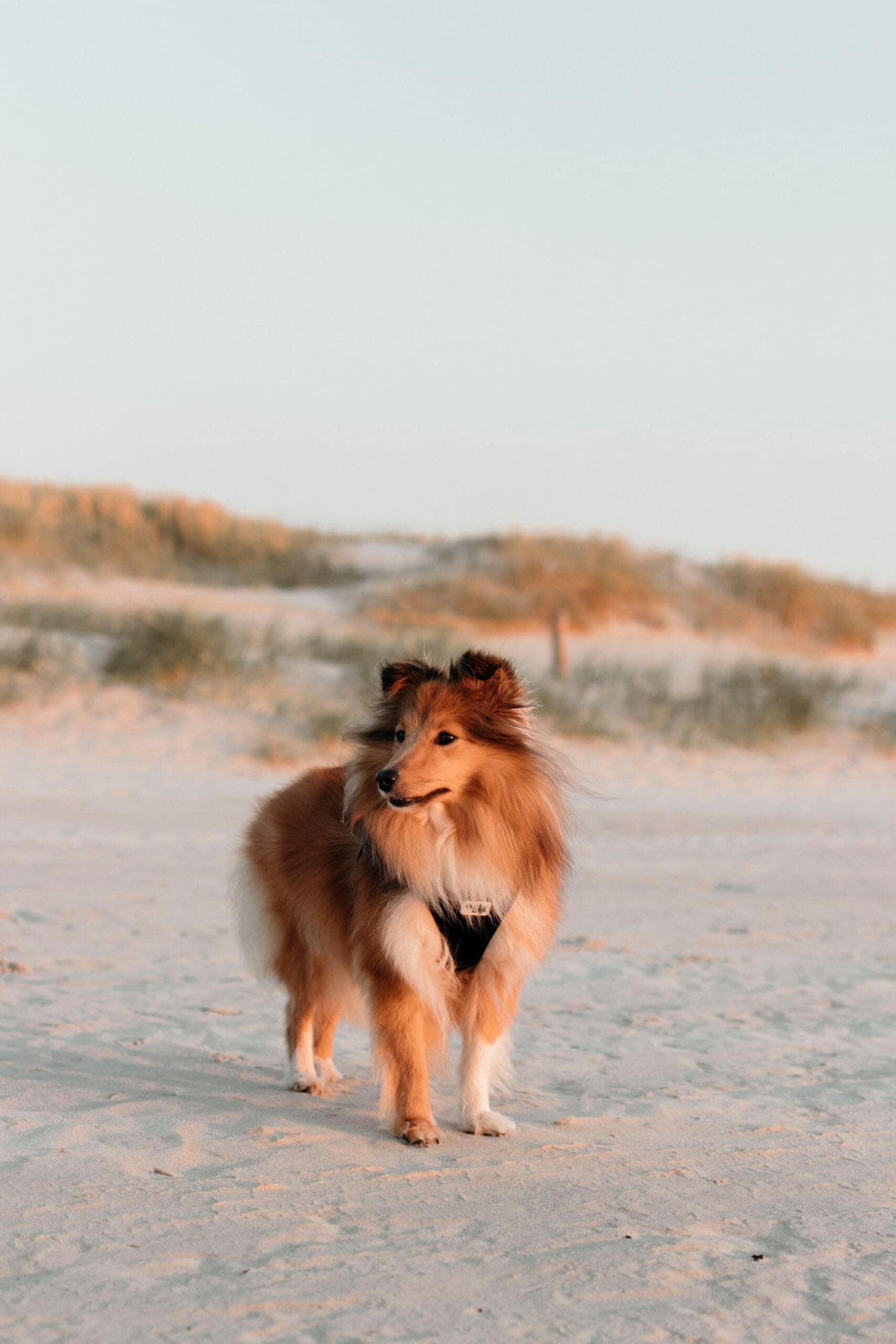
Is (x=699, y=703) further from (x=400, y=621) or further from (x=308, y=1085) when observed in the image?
(x=308, y=1085)

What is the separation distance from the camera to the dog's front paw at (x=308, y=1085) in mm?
4727

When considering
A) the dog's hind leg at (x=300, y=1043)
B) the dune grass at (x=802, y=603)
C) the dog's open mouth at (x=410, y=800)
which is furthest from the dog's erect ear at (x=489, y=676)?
the dune grass at (x=802, y=603)

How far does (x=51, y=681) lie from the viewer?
16469 millimetres

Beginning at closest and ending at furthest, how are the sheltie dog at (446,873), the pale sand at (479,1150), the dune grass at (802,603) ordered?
the pale sand at (479,1150), the sheltie dog at (446,873), the dune grass at (802,603)

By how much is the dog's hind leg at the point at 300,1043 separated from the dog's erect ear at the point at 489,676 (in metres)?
1.41

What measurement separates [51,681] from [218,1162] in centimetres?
1347

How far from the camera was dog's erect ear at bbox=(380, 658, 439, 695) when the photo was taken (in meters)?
4.34

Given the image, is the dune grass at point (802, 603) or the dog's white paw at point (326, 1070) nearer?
the dog's white paw at point (326, 1070)

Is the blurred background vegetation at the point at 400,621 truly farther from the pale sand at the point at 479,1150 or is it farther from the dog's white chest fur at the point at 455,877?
the dog's white chest fur at the point at 455,877

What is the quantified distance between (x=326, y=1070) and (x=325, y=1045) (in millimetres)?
91

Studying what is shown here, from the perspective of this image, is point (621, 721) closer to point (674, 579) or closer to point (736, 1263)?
point (736, 1263)

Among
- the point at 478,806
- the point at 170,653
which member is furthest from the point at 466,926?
the point at 170,653

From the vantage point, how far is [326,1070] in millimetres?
4961

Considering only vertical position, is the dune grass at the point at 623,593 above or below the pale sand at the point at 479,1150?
above
